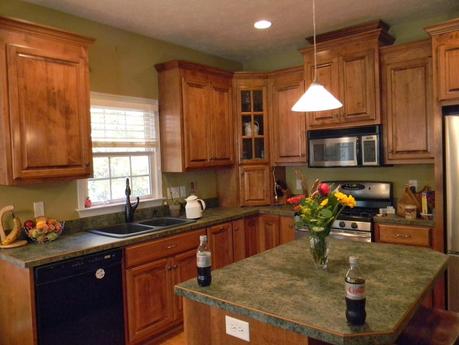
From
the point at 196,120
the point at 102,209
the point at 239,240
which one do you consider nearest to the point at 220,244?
the point at 239,240

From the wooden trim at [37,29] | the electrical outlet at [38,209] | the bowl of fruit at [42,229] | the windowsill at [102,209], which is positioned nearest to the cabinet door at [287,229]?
the windowsill at [102,209]

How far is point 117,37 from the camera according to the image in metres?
3.57

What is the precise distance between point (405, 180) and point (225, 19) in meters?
2.36

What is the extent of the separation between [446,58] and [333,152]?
1306 mm

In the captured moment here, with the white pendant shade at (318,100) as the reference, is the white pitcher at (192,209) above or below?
below

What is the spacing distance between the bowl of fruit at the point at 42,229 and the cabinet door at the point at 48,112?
349 millimetres

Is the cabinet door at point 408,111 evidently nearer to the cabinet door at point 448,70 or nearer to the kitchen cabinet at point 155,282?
the cabinet door at point 448,70

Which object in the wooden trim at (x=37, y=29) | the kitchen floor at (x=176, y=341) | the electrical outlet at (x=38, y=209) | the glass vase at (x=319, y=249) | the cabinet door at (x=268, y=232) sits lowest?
the kitchen floor at (x=176, y=341)

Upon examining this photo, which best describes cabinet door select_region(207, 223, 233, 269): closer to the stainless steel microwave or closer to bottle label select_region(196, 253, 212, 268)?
the stainless steel microwave

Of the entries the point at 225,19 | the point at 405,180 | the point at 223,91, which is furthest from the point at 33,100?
the point at 405,180

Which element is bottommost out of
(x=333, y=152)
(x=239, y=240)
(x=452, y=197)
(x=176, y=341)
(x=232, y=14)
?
(x=176, y=341)

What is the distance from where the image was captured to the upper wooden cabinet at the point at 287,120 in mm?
4199

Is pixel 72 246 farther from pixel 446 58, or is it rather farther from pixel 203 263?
pixel 446 58

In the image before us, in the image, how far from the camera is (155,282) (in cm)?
305
